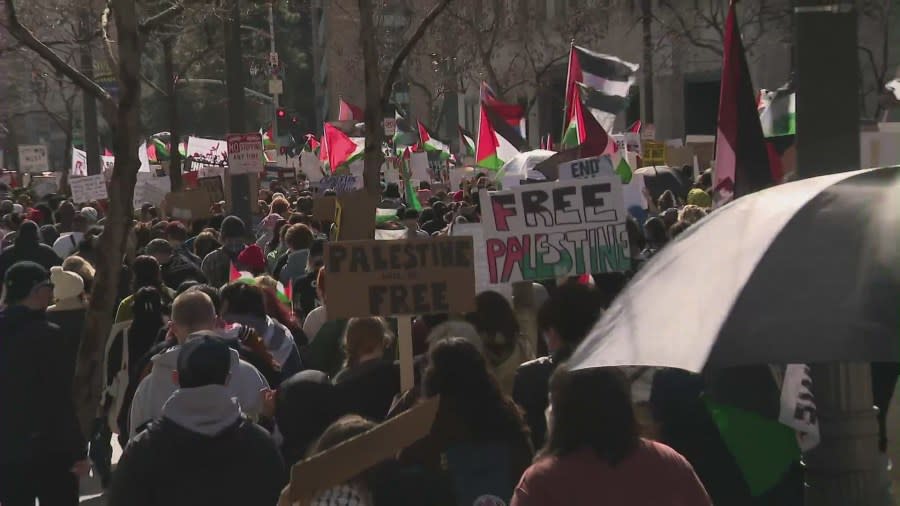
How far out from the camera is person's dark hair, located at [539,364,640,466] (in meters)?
3.91

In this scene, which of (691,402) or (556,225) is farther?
(556,225)

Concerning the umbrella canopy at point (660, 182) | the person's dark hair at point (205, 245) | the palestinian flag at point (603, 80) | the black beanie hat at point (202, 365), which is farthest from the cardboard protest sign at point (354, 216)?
the umbrella canopy at point (660, 182)

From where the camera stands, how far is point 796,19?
5402 mm

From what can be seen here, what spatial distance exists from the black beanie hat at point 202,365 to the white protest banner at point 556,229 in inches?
171

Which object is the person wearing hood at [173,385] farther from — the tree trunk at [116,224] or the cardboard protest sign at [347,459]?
the tree trunk at [116,224]

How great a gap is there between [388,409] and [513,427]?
143cm

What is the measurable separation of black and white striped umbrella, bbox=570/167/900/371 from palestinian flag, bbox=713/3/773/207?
326 cm

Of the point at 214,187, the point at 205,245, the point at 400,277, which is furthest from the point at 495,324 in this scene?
the point at 214,187

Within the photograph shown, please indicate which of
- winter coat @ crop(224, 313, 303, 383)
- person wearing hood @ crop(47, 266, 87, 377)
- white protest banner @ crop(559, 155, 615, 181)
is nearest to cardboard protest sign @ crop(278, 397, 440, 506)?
winter coat @ crop(224, 313, 303, 383)

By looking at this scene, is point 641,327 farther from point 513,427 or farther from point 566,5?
point 566,5

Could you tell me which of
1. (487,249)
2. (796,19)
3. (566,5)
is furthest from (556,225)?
(566,5)

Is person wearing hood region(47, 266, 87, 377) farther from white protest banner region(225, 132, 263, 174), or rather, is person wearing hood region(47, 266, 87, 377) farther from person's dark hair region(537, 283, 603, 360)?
white protest banner region(225, 132, 263, 174)

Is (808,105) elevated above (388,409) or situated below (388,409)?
above

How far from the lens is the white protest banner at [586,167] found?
1260 cm
